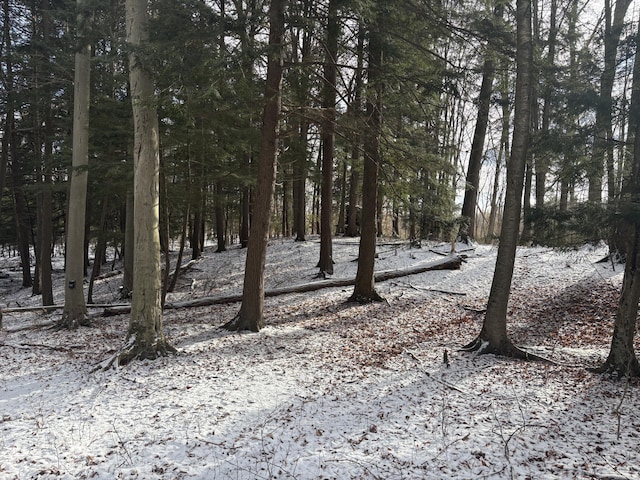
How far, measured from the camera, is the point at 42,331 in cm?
960

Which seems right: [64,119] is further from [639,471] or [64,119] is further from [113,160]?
[639,471]

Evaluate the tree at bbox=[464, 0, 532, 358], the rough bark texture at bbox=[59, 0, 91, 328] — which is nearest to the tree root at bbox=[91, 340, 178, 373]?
the rough bark texture at bbox=[59, 0, 91, 328]

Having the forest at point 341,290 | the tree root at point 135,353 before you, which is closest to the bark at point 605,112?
the forest at point 341,290

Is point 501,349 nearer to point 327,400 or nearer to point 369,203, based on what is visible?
point 327,400

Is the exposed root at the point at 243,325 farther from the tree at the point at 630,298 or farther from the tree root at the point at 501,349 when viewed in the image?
the tree at the point at 630,298

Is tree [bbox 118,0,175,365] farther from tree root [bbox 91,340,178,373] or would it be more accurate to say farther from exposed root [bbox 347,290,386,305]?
exposed root [bbox 347,290,386,305]

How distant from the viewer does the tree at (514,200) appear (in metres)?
7.33

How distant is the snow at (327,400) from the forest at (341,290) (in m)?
0.04

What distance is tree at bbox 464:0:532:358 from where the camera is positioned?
733 cm

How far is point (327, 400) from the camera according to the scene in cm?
566

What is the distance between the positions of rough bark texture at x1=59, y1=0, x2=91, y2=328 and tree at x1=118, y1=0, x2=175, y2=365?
3204 mm

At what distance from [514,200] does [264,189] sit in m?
4.91

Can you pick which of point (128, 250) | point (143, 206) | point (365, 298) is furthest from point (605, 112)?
point (128, 250)

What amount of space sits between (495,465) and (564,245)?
→ 436 cm
